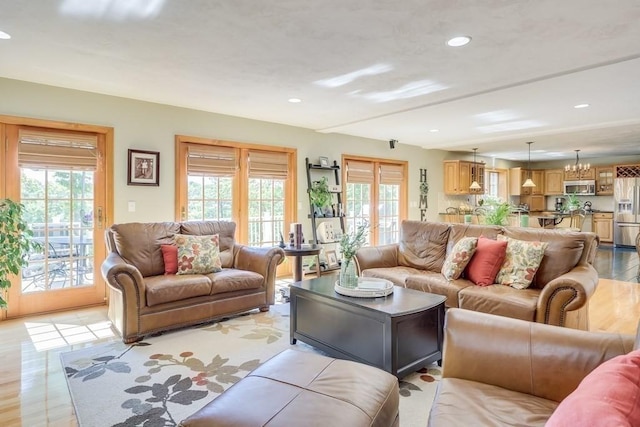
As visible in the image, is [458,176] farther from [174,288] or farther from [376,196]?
[174,288]

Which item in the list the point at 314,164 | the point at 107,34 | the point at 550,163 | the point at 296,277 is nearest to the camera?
the point at 107,34

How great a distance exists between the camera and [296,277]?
465cm

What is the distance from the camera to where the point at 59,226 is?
4.11m

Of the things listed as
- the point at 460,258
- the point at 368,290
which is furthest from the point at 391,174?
the point at 368,290

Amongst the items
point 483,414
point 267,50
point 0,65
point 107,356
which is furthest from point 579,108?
point 0,65

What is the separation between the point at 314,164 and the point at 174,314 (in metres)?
3.49

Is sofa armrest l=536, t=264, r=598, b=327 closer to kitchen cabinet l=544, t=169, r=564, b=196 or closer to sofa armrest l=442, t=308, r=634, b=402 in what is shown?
sofa armrest l=442, t=308, r=634, b=402

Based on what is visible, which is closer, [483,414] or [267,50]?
[483,414]

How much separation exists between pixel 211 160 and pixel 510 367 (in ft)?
14.4

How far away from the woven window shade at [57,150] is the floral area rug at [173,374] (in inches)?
82.3

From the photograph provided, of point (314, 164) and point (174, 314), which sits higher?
point (314, 164)

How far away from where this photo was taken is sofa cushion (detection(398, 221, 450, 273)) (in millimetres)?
4094

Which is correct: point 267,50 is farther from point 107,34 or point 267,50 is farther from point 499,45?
point 499,45

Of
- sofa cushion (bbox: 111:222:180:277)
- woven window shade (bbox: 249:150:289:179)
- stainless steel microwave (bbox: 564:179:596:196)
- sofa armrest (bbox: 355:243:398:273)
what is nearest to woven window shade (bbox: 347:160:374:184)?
woven window shade (bbox: 249:150:289:179)
